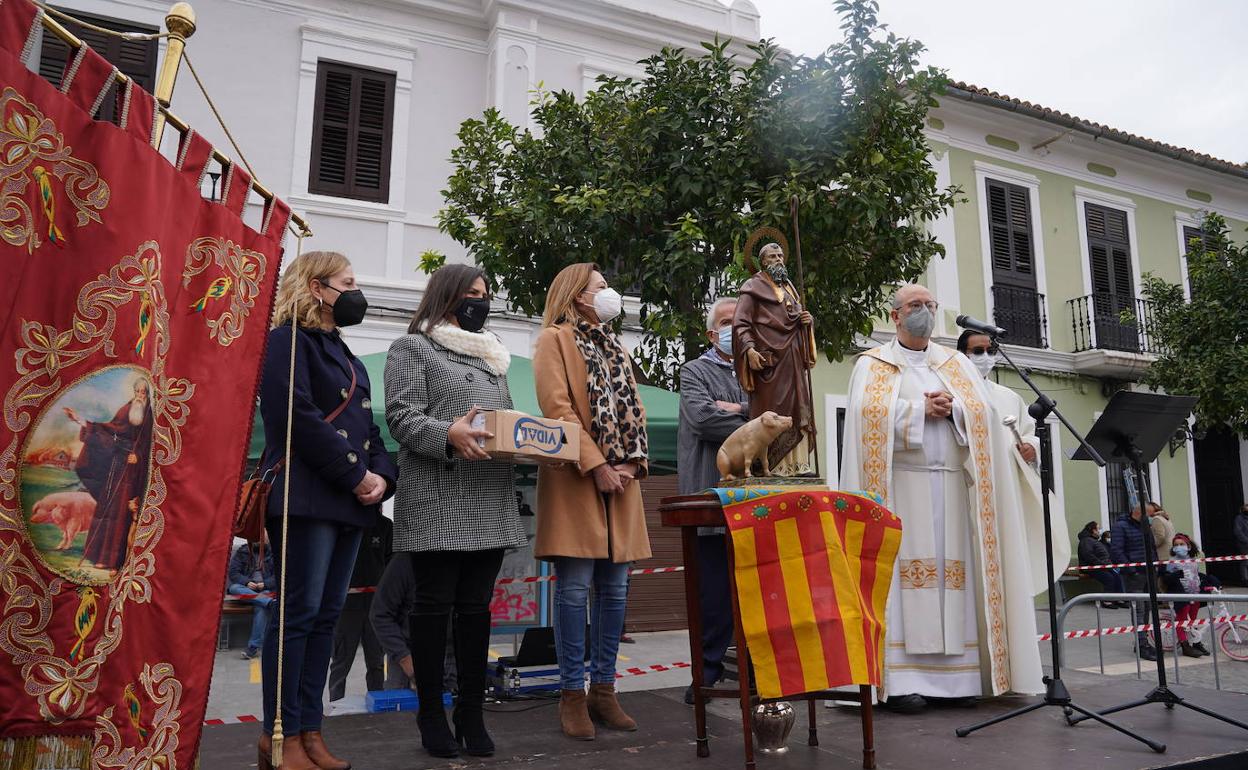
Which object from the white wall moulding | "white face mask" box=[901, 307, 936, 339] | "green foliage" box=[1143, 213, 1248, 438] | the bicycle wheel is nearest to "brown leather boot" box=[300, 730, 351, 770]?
"white face mask" box=[901, 307, 936, 339]

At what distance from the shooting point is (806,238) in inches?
274

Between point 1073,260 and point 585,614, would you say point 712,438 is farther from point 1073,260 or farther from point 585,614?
point 1073,260

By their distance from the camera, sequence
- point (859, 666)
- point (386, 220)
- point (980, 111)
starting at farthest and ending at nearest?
1. point (980, 111)
2. point (386, 220)
3. point (859, 666)

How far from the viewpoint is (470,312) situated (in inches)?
147

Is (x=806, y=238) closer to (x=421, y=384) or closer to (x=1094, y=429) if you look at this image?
(x=1094, y=429)

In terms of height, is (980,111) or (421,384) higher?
(980,111)

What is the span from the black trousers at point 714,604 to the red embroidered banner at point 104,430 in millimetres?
2878

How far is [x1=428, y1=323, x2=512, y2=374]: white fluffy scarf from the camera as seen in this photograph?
12.1 feet

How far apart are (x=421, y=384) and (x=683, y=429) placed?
194 centimetres

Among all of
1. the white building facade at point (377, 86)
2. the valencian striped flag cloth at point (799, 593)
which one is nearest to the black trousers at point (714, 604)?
the valencian striped flag cloth at point (799, 593)

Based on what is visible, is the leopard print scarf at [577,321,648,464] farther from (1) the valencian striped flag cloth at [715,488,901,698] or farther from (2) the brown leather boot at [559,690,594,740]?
(2) the brown leather boot at [559,690,594,740]

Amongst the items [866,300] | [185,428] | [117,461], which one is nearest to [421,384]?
[185,428]

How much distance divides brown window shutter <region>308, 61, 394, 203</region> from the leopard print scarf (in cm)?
797

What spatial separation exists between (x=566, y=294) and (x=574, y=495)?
94 cm
